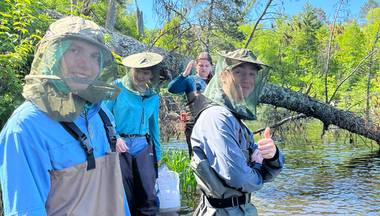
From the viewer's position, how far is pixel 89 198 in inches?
56.9

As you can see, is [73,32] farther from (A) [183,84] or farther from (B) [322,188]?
(B) [322,188]

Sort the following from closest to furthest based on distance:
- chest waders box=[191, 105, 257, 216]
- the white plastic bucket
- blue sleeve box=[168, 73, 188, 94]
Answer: chest waders box=[191, 105, 257, 216], the white plastic bucket, blue sleeve box=[168, 73, 188, 94]

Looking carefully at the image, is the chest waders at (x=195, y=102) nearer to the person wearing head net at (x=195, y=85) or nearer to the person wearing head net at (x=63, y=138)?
the person wearing head net at (x=195, y=85)

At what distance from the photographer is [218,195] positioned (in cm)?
189

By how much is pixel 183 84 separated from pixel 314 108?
11.4ft

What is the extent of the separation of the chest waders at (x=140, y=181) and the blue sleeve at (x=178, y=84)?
1.42 metres

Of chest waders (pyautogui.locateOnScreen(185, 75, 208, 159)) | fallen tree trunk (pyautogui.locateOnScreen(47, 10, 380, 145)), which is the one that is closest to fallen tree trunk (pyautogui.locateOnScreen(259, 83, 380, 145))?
fallen tree trunk (pyautogui.locateOnScreen(47, 10, 380, 145))

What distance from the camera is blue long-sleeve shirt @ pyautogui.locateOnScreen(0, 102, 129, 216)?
1.25m

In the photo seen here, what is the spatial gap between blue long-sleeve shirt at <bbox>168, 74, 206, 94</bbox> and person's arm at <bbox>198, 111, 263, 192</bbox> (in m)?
2.99

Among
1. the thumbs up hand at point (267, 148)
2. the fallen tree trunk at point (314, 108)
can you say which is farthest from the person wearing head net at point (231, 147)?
the fallen tree trunk at point (314, 108)

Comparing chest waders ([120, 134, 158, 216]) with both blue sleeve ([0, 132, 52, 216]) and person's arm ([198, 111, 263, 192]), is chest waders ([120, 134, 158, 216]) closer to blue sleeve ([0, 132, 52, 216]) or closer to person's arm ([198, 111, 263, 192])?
person's arm ([198, 111, 263, 192])

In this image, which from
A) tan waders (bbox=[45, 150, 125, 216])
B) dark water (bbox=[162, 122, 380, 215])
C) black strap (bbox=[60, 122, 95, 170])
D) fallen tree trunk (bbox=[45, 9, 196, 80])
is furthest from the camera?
fallen tree trunk (bbox=[45, 9, 196, 80])

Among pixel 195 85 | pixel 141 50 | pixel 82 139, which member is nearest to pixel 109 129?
pixel 82 139

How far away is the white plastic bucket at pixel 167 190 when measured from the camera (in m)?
4.39
